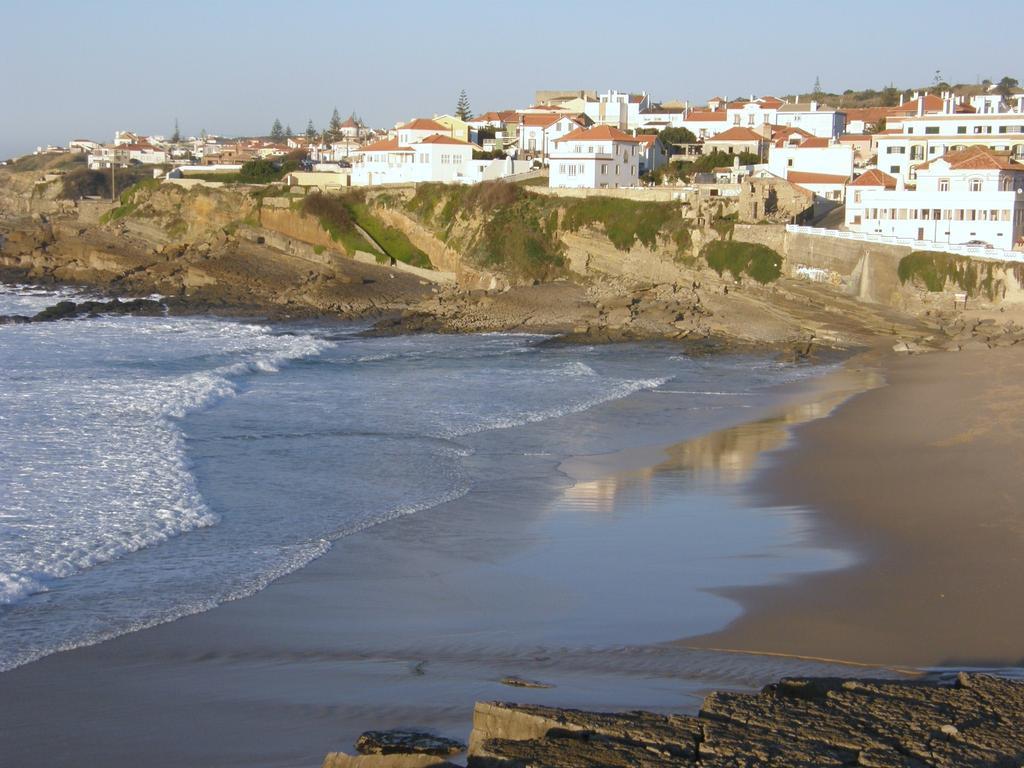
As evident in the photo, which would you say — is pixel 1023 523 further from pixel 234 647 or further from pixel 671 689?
pixel 234 647

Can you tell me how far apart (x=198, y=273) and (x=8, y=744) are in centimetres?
3720

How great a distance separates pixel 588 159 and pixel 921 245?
16.8m

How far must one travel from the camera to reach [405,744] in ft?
22.9

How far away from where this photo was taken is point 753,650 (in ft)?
31.0

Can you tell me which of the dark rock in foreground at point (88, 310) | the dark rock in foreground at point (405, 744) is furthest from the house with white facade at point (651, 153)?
the dark rock in foreground at point (405, 744)

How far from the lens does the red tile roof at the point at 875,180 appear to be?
36.7 m

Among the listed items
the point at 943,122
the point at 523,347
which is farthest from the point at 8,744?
the point at 943,122

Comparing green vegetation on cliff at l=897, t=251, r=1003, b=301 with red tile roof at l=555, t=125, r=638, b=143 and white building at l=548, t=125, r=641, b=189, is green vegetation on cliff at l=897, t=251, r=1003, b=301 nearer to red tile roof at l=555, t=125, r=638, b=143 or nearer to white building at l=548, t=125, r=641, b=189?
white building at l=548, t=125, r=641, b=189

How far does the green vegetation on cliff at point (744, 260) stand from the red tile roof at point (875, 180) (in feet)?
12.7

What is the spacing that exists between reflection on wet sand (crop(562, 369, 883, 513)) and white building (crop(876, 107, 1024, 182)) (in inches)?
1021

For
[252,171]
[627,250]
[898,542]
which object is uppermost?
[252,171]

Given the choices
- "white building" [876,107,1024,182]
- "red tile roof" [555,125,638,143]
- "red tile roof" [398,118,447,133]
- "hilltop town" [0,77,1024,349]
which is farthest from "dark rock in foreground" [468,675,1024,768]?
"red tile roof" [398,118,447,133]

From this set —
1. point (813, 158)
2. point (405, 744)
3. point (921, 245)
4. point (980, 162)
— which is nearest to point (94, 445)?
point (405, 744)

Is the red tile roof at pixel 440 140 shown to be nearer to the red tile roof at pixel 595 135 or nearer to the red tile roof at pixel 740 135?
the red tile roof at pixel 595 135
